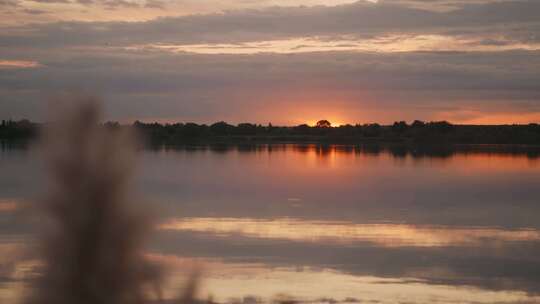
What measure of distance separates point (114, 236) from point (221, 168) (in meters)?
33.8

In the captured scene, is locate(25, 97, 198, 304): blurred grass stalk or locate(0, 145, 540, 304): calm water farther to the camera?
locate(0, 145, 540, 304): calm water

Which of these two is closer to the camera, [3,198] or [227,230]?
[227,230]

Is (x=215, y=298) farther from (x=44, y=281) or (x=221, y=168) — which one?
(x=221, y=168)

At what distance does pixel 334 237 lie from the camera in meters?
14.2

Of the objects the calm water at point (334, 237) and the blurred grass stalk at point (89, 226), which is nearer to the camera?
the blurred grass stalk at point (89, 226)

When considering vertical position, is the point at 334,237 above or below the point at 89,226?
below

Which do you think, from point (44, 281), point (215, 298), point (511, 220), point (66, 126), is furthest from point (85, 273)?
point (511, 220)

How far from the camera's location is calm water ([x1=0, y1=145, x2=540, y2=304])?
7923 mm

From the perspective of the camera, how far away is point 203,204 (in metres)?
19.6

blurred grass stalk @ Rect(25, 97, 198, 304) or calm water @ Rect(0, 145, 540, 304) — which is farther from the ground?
blurred grass stalk @ Rect(25, 97, 198, 304)

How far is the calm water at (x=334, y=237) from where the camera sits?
312 inches

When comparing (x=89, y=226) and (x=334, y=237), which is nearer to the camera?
(x=89, y=226)

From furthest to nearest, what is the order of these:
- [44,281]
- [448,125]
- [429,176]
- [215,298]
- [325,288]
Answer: [448,125], [429,176], [325,288], [215,298], [44,281]

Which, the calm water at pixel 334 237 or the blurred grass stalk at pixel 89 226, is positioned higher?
the blurred grass stalk at pixel 89 226
